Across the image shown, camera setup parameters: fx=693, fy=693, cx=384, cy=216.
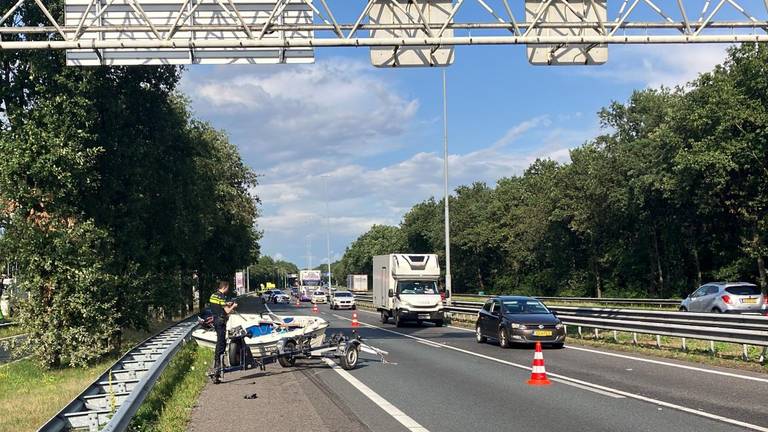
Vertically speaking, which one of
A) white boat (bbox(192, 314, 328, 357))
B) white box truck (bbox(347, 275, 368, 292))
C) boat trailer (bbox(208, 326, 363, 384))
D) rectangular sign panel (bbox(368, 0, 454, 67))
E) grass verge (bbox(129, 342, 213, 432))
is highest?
rectangular sign panel (bbox(368, 0, 454, 67))

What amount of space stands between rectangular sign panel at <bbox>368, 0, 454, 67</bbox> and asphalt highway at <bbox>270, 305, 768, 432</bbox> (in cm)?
648

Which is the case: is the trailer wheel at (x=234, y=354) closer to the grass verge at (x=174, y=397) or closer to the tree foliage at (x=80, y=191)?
the grass verge at (x=174, y=397)

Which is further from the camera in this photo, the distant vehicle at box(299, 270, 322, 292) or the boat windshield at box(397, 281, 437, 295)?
the distant vehicle at box(299, 270, 322, 292)

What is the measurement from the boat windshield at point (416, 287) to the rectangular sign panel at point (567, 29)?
16936 mm

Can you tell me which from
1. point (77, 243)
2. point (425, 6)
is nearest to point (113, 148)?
point (77, 243)

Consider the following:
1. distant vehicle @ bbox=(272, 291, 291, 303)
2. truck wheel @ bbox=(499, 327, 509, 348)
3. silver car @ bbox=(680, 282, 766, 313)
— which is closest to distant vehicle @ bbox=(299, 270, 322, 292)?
distant vehicle @ bbox=(272, 291, 291, 303)

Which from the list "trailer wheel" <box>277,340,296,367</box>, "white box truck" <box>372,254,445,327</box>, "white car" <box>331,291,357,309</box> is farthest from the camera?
"white car" <box>331,291,357,309</box>

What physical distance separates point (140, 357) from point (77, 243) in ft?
19.9

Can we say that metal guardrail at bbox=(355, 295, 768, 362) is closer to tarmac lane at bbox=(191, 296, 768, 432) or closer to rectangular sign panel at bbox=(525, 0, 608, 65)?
tarmac lane at bbox=(191, 296, 768, 432)

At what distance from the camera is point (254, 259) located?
203 ft

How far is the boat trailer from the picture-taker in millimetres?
13906

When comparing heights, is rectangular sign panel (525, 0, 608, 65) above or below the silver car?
above

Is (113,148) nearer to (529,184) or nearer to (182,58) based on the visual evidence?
(182,58)

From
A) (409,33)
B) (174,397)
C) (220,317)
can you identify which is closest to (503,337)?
(220,317)
